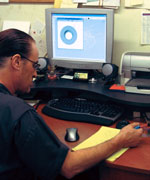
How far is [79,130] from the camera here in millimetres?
1354

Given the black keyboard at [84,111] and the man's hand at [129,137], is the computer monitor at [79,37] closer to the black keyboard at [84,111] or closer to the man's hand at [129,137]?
the black keyboard at [84,111]

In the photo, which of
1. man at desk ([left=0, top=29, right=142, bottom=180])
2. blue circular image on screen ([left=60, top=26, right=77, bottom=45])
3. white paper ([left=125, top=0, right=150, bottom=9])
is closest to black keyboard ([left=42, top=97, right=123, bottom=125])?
man at desk ([left=0, top=29, right=142, bottom=180])

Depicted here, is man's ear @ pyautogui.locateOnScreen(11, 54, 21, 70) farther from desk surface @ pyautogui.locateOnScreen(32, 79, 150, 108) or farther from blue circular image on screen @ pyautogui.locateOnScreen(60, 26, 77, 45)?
blue circular image on screen @ pyautogui.locateOnScreen(60, 26, 77, 45)

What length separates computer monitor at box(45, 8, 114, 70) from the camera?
175 cm

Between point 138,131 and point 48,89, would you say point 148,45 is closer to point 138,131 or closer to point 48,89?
point 48,89

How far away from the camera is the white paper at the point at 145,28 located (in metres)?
1.82

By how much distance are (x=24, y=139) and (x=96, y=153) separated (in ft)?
0.95

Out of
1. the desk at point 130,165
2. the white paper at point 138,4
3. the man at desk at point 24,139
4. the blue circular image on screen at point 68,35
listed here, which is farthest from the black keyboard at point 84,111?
the white paper at point 138,4

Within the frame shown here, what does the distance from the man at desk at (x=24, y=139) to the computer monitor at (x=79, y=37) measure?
745 millimetres

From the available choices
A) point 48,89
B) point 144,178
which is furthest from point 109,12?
point 144,178

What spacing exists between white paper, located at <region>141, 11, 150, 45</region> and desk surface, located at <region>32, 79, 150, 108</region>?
0.40 meters

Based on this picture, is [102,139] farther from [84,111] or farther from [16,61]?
[16,61]

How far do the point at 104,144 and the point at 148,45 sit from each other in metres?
1.01

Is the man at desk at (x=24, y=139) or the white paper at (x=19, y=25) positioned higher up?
the white paper at (x=19, y=25)
